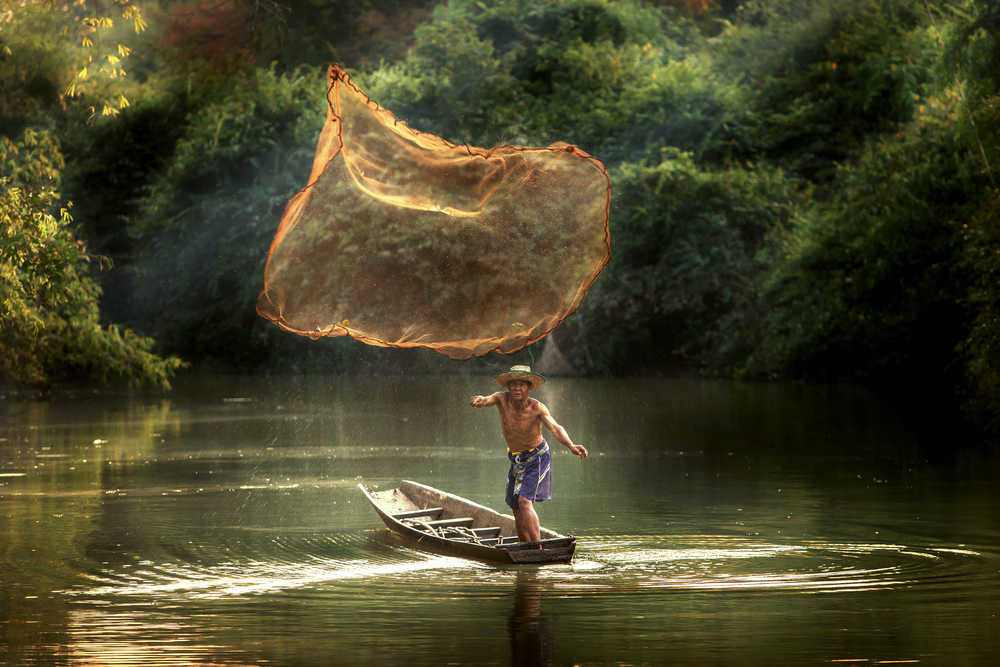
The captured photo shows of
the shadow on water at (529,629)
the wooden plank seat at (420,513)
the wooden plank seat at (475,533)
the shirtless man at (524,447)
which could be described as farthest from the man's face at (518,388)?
the wooden plank seat at (420,513)

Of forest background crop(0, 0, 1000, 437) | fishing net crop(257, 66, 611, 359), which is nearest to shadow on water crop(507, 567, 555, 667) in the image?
fishing net crop(257, 66, 611, 359)

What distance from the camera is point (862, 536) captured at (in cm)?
1600

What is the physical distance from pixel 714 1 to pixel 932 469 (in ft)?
146

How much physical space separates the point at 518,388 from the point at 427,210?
1767 mm

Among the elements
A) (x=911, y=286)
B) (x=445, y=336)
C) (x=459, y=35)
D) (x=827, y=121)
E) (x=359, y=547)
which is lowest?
(x=359, y=547)

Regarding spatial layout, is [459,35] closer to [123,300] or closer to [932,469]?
[123,300]

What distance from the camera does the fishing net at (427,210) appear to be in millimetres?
13586

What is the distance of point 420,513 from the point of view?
54.7ft

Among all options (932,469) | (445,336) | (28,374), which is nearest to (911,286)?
(932,469)

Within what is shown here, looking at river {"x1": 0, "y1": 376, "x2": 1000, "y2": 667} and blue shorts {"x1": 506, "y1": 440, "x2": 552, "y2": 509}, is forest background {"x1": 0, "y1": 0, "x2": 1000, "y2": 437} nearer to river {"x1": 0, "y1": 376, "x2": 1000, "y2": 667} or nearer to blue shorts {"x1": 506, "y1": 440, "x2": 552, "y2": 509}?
river {"x1": 0, "y1": 376, "x2": 1000, "y2": 667}

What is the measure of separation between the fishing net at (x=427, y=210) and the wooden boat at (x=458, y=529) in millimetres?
1626

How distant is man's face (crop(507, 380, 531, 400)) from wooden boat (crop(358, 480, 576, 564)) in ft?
3.78

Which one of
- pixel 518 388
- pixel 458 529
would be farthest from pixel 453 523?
pixel 518 388

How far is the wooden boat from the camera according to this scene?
1379 centimetres
